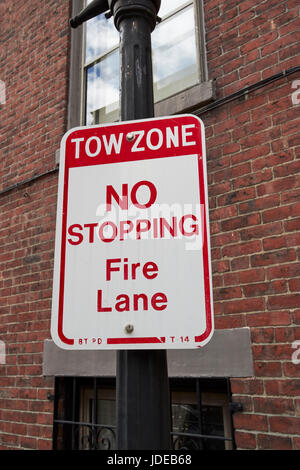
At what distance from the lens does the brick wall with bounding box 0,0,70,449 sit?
3666 mm

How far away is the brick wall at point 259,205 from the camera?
2.46m

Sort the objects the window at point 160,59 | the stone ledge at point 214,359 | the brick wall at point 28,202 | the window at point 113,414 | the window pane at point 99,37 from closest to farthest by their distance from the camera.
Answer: the stone ledge at point 214,359, the window at point 113,414, the window at point 160,59, the brick wall at point 28,202, the window pane at point 99,37

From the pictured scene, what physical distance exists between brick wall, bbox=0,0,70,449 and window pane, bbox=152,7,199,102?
1.11 m

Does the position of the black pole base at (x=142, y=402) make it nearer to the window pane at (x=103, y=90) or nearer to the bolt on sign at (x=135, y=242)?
the bolt on sign at (x=135, y=242)

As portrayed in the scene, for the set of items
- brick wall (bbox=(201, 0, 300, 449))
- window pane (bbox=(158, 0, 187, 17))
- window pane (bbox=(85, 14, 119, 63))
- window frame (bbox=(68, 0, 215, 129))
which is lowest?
brick wall (bbox=(201, 0, 300, 449))

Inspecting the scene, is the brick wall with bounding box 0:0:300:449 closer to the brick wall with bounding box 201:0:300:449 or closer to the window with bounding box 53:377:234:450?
the brick wall with bounding box 201:0:300:449

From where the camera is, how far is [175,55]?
3729 millimetres

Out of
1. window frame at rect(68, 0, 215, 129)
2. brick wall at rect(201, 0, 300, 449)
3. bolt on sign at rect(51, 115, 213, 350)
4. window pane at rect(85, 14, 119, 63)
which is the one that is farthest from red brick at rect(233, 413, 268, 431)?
window pane at rect(85, 14, 119, 63)

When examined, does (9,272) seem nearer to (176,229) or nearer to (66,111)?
(66,111)

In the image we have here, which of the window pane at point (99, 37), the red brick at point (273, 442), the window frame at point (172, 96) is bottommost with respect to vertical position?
the red brick at point (273, 442)

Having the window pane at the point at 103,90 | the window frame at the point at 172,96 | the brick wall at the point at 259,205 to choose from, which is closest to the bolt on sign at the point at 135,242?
the brick wall at the point at 259,205

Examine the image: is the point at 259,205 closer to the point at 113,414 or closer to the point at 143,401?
the point at 143,401

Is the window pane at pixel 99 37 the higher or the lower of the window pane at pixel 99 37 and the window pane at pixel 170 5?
the higher

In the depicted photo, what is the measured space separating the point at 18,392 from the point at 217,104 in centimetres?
317
